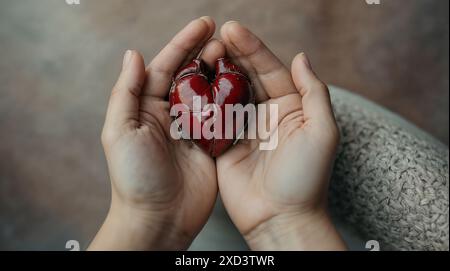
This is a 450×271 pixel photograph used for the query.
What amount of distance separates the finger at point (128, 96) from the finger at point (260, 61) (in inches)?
9.6

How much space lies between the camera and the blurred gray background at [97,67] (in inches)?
76.5

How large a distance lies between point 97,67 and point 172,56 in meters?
0.99

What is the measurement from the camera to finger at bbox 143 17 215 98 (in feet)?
3.91

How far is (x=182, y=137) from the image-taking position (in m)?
1.20

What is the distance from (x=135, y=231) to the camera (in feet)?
3.63

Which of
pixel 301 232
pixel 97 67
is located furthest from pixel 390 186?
pixel 97 67

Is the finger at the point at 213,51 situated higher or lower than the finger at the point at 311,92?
higher

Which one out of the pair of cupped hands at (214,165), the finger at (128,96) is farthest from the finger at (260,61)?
the finger at (128,96)

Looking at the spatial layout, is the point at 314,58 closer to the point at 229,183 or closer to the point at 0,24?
the point at 229,183

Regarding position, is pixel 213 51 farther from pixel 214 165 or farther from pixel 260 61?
pixel 214 165

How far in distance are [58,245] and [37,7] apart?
3.37 ft

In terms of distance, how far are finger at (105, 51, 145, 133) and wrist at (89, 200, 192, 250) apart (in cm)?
21

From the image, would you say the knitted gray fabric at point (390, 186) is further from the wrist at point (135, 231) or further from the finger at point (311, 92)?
the wrist at point (135, 231)
